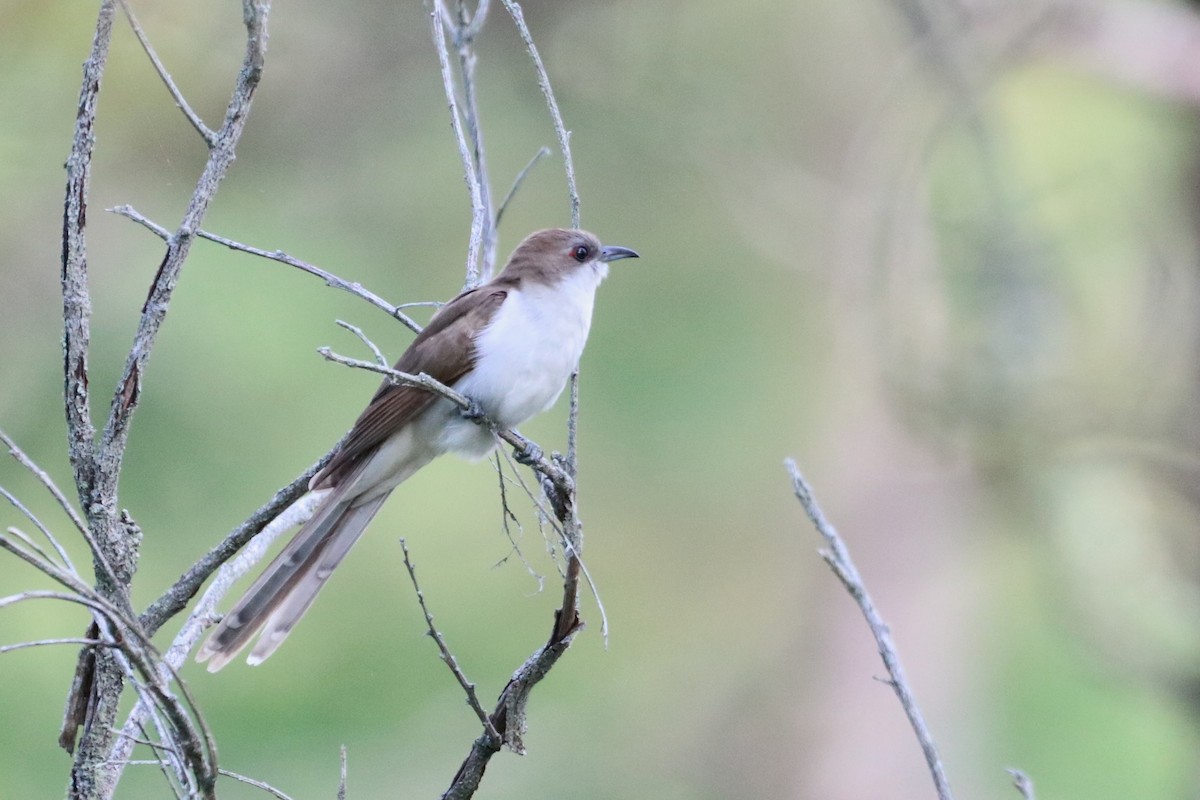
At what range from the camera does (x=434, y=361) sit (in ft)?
9.82

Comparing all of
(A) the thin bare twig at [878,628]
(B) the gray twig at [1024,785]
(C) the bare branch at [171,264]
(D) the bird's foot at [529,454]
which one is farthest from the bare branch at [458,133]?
(B) the gray twig at [1024,785]

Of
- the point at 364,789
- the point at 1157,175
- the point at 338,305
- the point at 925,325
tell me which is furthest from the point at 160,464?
the point at 1157,175

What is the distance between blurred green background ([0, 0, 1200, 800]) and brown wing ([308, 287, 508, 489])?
5.80ft

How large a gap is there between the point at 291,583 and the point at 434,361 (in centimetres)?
59

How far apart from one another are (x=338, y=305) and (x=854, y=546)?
3498 mm

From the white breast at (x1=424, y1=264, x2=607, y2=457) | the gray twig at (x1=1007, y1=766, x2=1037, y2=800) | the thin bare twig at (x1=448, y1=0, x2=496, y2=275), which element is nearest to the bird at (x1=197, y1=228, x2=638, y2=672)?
the white breast at (x1=424, y1=264, x2=607, y2=457)

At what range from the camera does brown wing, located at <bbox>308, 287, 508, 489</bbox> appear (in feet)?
9.44

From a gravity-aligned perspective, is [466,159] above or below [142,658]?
above

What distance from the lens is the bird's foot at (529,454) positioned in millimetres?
2235

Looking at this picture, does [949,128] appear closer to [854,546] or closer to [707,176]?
[707,176]

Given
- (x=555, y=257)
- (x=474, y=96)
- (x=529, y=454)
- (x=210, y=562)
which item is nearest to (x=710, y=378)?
(x=555, y=257)

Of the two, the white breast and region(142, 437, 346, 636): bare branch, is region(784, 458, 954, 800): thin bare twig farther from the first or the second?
the white breast

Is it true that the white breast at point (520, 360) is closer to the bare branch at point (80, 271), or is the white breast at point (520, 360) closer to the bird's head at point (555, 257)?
the bird's head at point (555, 257)

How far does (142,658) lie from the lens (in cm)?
146
